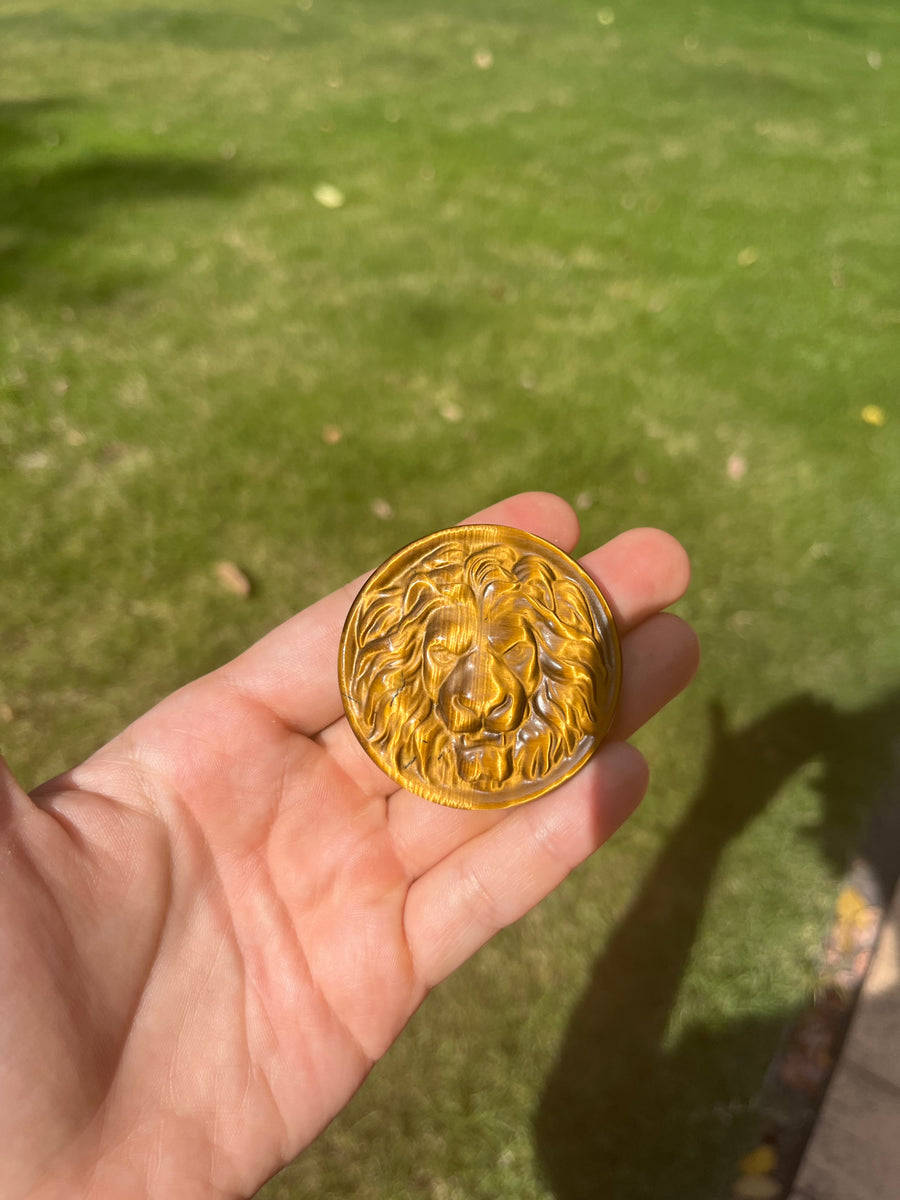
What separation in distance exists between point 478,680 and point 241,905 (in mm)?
1022

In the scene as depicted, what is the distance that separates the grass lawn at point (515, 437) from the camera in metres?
3.04

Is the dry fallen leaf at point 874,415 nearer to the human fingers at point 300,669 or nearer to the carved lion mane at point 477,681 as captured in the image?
the carved lion mane at point 477,681

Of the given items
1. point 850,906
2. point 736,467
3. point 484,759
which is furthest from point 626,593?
point 736,467

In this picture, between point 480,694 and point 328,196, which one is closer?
point 480,694

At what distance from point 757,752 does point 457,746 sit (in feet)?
5.78

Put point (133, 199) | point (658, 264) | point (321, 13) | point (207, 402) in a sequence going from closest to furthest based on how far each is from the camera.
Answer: point (207, 402) < point (658, 264) < point (133, 199) < point (321, 13)

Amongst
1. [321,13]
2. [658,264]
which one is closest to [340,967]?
[658,264]

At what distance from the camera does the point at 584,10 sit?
934cm

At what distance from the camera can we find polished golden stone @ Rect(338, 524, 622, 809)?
261cm

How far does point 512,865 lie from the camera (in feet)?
8.42

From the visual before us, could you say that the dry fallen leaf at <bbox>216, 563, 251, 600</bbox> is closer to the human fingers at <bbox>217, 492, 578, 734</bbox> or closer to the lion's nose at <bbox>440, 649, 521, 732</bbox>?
the human fingers at <bbox>217, 492, 578, 734</bbox>

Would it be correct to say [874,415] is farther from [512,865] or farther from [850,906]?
[512,865]

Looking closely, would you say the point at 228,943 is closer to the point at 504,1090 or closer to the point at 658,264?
the point at 504,1090

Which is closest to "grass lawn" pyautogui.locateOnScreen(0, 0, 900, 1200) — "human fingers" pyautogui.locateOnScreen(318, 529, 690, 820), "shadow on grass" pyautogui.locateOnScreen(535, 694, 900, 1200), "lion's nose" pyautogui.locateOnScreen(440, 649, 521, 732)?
"shadow on grass" pyautogui.locateOnScreen(535, 694, 900, 1200)
